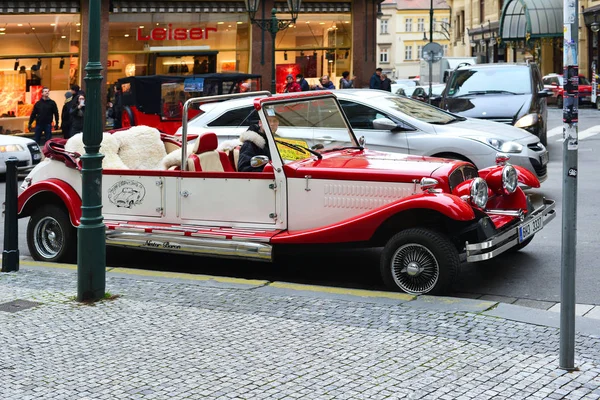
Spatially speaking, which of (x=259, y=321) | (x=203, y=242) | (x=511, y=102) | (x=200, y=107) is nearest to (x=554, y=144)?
(x=511, y=102)

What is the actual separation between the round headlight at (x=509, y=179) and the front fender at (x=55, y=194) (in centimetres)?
407

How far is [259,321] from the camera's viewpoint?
664cm

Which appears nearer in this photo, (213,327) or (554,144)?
(213,327)

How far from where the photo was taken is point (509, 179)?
27.5 feet

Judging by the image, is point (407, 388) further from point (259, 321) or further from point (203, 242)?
point (203, 242)

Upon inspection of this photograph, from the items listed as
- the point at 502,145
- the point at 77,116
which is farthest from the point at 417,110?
the point at 77,116

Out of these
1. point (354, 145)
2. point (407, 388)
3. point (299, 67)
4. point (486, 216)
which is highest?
point (299, 67)

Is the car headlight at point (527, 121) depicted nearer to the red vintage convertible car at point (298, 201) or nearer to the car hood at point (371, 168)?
the red vintage convertible car at point (298, 201)

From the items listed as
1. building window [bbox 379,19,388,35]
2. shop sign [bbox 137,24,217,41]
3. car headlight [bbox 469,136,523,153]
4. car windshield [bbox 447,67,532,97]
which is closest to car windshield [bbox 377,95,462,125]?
car headlight [bbox 469,136,523,153]

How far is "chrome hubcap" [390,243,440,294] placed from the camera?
24.4 ft

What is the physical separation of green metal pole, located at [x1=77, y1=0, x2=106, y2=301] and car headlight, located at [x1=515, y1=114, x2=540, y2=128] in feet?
35.9

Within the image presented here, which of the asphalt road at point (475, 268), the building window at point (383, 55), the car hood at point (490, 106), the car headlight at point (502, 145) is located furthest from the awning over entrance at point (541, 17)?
the building window at point (383, 55)

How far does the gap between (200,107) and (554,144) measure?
11000 millimetres

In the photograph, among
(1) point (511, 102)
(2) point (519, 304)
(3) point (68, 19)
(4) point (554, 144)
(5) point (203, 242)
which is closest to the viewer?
(2) point (519, 304)
